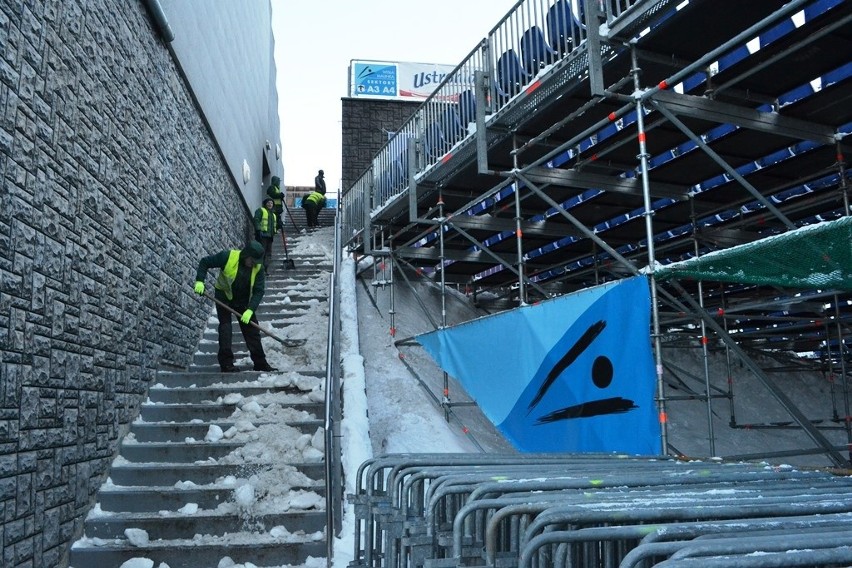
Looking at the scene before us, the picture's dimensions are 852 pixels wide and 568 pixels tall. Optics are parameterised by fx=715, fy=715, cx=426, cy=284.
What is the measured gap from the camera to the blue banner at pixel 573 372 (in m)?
5.12

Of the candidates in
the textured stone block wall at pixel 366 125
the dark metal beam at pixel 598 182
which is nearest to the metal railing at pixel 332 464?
the dark metal beam at pixel 598 182

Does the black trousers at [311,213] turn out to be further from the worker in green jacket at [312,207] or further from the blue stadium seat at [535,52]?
the blue stadium seat at [535,52]

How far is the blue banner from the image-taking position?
5.12m

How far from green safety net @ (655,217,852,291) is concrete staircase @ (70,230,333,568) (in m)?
3.34

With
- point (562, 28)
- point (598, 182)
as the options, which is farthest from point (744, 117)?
point (598, 182)

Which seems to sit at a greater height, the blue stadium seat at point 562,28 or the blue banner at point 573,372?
the blue stadium seat at point 562,28

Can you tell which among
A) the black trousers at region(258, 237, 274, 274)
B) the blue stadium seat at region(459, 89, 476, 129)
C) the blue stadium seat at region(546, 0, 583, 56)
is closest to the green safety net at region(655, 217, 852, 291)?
the blue stadium seat at region(546, 0, 583, 56)

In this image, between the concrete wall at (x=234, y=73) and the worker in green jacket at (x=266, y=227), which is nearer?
the concrete wall at (x=234, y=73)

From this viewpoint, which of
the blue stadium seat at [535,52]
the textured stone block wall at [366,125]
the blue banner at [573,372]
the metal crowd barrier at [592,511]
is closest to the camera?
the metal crowd barrier at [592,511]

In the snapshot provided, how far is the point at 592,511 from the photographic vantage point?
1.96 metres

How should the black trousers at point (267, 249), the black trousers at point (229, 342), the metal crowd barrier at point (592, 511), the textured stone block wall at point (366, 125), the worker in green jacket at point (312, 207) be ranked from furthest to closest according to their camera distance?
the textured stone block wall at point (366, 125) → the worker in green jacket at point (312, 207) → the black trousers at point (267, 249) → the black trousers at point (229, 342) → the metal crowd barrier at point (592, 511)

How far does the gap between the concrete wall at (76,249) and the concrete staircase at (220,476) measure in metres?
0.26

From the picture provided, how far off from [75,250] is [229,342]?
2.98 m

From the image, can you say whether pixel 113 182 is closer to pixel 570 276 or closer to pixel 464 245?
pixel 464 245
